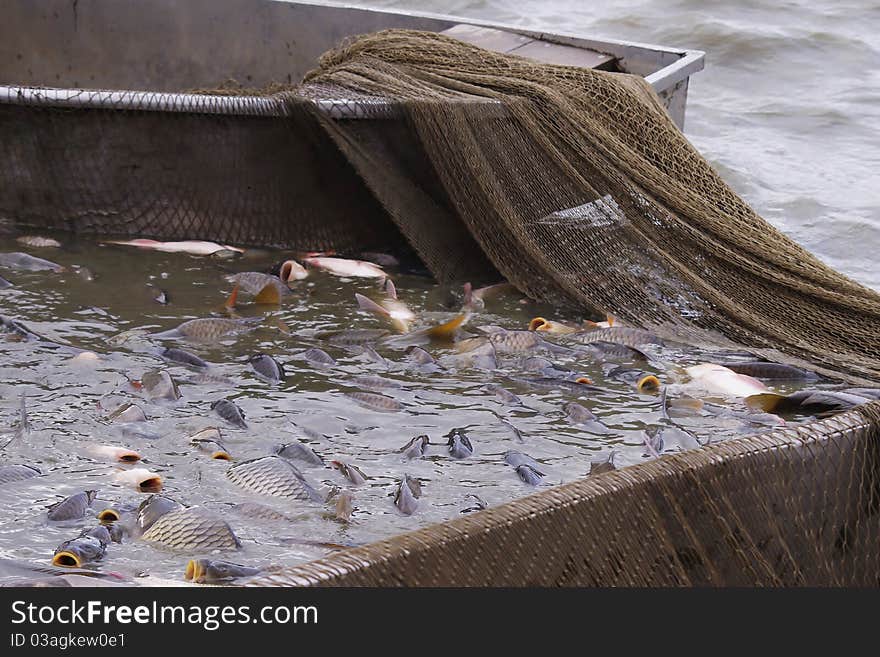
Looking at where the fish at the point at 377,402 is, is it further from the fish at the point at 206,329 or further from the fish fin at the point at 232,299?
the fish fin at the point at 232,299

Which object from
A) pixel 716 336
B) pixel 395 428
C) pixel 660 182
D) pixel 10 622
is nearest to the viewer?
pixel 10 622

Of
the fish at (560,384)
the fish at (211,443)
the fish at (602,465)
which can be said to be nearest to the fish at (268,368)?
the fish at (211,443)

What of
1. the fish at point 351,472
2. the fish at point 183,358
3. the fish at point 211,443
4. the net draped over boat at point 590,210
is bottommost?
the fish at point 351,472

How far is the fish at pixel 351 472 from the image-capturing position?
3.48m

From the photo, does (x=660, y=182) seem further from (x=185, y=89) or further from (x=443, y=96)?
(x=185, y=89)

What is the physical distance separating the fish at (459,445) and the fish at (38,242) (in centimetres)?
261

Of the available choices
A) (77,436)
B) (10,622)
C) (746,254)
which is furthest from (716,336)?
(10,622)

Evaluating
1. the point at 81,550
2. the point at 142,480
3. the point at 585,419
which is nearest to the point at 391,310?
the point at 585,419

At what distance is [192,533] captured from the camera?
3057 mm

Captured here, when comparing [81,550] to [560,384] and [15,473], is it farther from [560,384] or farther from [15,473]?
[560,384]

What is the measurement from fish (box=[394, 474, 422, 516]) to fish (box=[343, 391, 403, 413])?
57 centimetres

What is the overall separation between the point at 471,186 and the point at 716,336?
129cm

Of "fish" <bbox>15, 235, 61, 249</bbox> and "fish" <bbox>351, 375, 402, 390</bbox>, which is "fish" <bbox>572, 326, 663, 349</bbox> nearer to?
"fish" <bbox>351, 375, 402, 390</bbox>

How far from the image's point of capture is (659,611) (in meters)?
2.21
